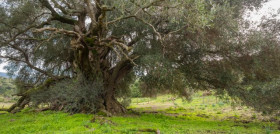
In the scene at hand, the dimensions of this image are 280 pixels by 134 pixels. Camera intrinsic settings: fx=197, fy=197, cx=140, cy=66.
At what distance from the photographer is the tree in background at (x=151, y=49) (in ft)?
32.8

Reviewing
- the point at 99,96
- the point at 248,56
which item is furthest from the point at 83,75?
the point at 248,56

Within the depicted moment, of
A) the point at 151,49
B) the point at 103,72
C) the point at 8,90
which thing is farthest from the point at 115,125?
the point at 8,90

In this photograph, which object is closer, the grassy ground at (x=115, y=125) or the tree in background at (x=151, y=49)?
the grassy ground at (x=115, y=125)

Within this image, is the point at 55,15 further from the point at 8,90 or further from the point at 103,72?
the point at 8,90

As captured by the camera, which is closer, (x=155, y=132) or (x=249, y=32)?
(x=155, y=132)

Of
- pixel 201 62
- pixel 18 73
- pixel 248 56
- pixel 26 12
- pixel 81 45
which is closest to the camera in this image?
pixel 81 45

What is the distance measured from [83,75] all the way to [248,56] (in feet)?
32.7

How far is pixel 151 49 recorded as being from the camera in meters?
12.2

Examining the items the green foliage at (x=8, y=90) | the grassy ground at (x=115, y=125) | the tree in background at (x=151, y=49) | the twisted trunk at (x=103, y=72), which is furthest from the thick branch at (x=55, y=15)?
the green foliage at (x=8, y=90)

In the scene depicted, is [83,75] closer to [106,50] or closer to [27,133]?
[106,50]

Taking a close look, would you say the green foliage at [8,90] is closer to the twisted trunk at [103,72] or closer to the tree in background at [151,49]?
the tree in background at [151,49]

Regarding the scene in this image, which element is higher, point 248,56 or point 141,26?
point 141,26

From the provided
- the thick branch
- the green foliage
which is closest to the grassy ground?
the thick branch

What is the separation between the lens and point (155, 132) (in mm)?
7535
